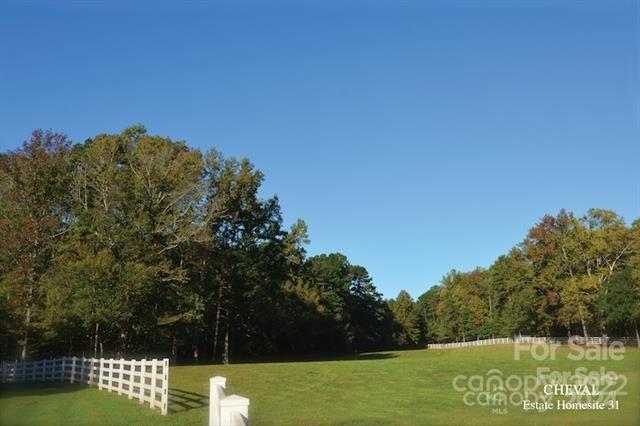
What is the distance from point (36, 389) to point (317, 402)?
10.9m

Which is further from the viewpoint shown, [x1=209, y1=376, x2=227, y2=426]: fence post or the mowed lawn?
the mowed lawn

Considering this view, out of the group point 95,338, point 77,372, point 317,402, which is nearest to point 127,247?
point 95,338

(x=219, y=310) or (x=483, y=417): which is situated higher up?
(x=219, y=310)

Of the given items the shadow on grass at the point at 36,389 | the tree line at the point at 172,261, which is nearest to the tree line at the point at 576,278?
the tree line at the point at 172,261

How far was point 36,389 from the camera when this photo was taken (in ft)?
69.6

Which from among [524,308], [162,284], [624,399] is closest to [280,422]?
[624,399]

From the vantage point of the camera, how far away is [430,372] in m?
26.9

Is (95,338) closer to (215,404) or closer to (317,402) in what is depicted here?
(317,402)

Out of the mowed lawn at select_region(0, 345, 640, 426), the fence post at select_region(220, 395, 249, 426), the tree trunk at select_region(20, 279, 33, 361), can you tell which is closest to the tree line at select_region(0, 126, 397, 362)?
A: the tree trunk at select_region(20, 279, 33, 361)

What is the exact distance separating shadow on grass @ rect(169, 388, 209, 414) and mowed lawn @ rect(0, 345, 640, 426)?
30 millimetres

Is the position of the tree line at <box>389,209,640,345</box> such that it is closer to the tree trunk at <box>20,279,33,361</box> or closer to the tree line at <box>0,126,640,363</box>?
the tree line at <box>0,126,640,363</box>

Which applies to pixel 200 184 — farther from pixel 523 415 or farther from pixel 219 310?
pixel 523 415

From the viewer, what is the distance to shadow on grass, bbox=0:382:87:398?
19.7 m

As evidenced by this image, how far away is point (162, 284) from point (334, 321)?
47.9 meters
